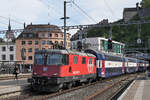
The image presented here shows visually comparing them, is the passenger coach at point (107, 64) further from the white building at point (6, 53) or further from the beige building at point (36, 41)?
the white building at point (6, 53)

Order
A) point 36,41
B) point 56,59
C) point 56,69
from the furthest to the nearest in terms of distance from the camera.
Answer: point 36,41, point 56,59, point 56,69

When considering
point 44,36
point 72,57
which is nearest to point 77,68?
point 72,57

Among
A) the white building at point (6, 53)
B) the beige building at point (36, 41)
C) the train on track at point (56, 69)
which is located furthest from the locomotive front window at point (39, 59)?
the white building at point (6, 53)

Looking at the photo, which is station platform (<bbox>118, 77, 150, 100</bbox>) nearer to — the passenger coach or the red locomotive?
the red locomotive

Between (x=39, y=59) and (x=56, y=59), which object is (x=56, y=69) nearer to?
(x=56, y=59)

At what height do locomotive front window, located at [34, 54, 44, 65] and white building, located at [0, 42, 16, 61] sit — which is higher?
white building, located at [0, 42, 16, 61]

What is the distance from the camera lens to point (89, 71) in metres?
21.7

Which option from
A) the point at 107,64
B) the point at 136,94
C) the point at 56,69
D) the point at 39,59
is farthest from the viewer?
the point at 107,64

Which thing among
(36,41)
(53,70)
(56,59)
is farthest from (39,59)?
(36,41)

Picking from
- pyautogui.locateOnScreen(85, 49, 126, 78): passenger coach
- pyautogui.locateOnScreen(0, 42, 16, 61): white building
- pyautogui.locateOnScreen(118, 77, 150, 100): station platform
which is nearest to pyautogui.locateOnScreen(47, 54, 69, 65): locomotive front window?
pyautogui.locateOnScreen(118, 77, 150, 100): station platform

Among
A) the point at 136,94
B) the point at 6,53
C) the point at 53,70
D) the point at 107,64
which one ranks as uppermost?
the point at 6,53

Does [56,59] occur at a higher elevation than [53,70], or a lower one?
higher

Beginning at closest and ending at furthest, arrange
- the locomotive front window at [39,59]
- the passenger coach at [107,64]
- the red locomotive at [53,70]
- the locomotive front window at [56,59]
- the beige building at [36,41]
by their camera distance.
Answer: the red locomotive at [53,70] < the locomotive front window at [56,59] < the locomotive front window at [39,59] < the passenger coach at [107,64] < the beige building at [36,41]

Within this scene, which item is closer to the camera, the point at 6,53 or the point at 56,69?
the point at 56,69
